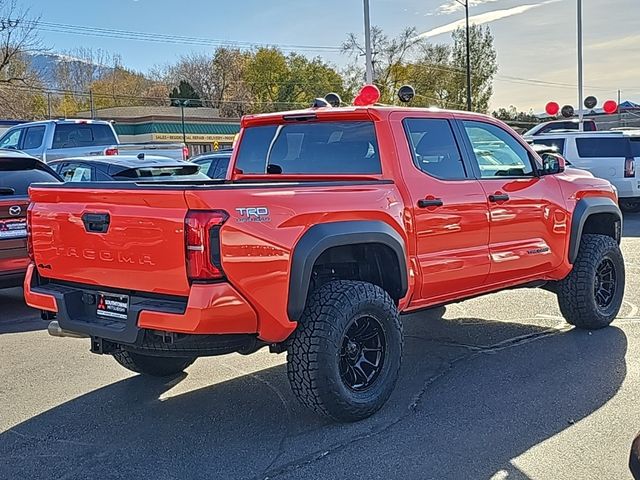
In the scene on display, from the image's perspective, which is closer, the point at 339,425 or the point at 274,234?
the point at 274,234

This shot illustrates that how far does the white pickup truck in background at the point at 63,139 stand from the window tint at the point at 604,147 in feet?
29.2

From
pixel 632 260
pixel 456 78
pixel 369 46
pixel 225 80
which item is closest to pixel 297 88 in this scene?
pixel 225 80

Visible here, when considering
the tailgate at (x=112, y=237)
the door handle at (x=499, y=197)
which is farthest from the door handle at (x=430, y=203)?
the tailgate at (x=112, y=237)

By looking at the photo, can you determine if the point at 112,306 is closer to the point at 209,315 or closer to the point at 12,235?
the point at 209,315

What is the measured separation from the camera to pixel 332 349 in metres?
4.14

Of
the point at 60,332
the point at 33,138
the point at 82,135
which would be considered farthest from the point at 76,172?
the point at 60,332

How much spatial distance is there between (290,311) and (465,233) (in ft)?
5.71

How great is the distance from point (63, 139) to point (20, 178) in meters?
8.03

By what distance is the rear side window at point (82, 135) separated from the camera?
50.3 feet

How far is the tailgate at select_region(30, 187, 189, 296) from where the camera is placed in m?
3.72

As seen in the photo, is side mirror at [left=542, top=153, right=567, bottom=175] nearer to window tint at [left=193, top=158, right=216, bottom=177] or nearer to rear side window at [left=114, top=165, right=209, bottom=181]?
rear side window at [left=114, top=165, right=209, bottom=181]

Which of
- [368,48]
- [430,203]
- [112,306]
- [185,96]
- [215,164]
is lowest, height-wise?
[112,306]

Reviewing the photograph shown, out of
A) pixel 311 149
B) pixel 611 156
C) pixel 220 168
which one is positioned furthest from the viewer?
pixel 611 156

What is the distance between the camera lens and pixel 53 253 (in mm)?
4289
